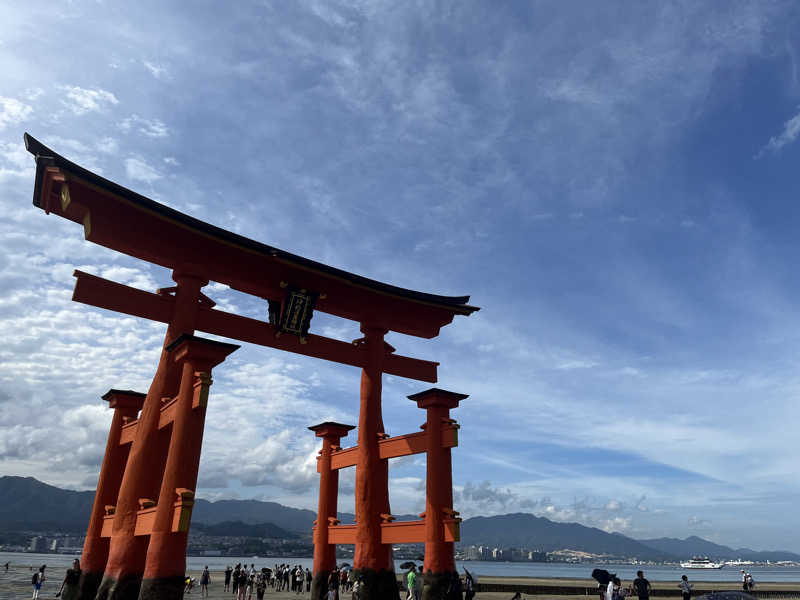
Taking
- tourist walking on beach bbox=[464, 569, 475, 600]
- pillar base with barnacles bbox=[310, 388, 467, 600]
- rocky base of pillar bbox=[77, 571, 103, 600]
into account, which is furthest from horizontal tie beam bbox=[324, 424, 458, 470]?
rocky base of pillar bbox=[77, 571, 103, 600]

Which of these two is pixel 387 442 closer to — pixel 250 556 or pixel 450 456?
pixel 450 456

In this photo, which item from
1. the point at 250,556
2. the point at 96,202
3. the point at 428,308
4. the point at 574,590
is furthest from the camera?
the point at 250,556

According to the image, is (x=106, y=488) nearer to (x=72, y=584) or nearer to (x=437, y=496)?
(x=72, y=584)

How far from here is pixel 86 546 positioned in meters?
15.6

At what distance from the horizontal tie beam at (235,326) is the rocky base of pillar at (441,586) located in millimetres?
6736

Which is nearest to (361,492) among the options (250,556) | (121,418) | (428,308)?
(428,308)

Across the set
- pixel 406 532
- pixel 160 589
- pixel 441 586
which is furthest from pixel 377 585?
pixel 160 589

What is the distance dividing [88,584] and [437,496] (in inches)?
396

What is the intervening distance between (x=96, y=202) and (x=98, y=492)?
29.9 feet

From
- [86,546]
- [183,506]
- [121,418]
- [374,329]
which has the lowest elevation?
[86,546]

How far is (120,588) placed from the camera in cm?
1223

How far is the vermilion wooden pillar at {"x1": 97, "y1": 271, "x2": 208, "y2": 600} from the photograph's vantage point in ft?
40.9

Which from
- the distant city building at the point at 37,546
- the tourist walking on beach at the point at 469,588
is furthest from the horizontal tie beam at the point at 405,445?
the distant city building at the point at 37,546

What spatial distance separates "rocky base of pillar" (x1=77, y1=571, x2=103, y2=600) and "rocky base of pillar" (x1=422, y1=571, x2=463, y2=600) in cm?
899
